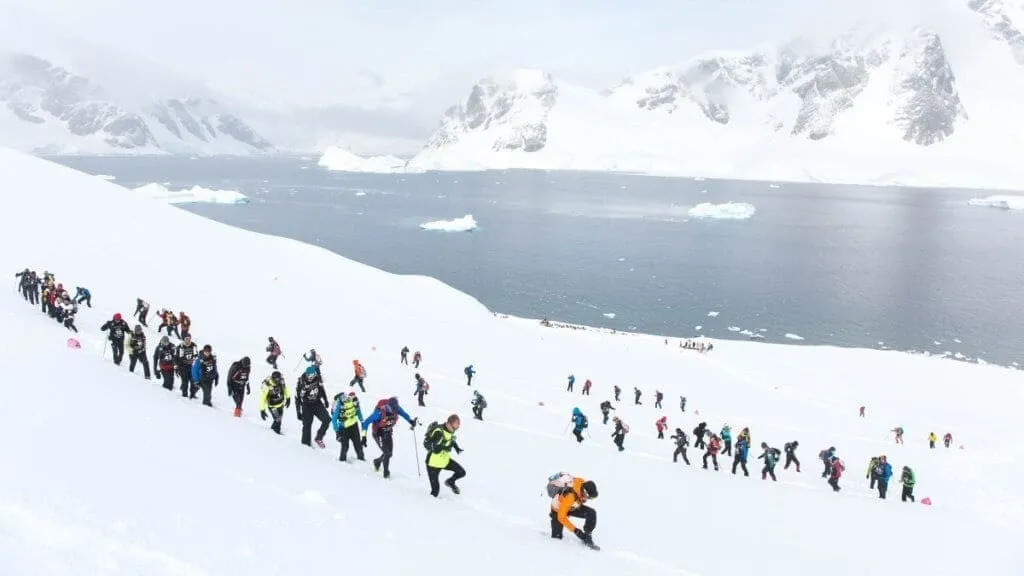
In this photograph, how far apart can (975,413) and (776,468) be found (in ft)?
72.6

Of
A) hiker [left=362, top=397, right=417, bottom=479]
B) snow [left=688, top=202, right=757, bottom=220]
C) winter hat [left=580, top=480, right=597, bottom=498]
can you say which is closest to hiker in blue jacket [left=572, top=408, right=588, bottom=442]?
hiker [left=362, top=397, right=417, bottom=479]

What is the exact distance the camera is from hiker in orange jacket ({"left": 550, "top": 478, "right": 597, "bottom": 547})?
1027 cm

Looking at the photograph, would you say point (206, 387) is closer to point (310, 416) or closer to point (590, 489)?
point (310, 416)

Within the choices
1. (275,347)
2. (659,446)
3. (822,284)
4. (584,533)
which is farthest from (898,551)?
(822,284)

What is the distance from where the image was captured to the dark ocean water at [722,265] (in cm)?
6800

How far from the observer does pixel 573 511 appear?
10.5m

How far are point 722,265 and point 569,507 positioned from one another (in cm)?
9220

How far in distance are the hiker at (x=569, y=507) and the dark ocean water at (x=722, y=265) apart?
2193 inches

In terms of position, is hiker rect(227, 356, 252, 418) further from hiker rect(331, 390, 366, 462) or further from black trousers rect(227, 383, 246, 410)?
hiker rect(331, 390, 366, 462)

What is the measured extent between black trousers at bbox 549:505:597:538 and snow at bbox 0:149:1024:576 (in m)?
0.29

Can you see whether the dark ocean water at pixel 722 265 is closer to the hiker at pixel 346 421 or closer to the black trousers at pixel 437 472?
the hiker at pixel 346 421

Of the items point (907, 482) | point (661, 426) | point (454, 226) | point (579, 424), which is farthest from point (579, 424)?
point (454, 226)

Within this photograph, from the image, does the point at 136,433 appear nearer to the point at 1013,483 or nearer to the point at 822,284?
the point at 1013,483

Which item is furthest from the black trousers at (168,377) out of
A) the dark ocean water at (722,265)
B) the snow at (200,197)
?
the snow at (200,197)
